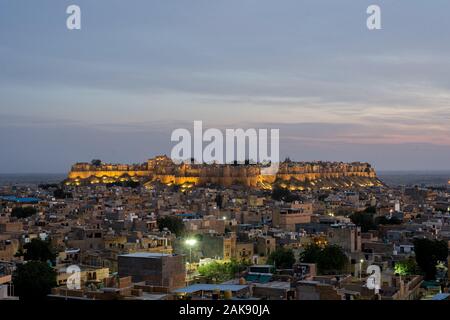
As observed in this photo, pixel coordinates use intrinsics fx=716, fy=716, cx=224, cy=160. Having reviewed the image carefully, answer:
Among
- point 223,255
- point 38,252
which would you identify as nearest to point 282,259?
point 223,255

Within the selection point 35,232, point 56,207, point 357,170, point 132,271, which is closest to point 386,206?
point 56,207

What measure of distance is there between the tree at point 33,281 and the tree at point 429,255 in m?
7.83

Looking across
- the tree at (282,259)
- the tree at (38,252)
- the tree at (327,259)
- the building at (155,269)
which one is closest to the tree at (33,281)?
the building at (155,269)

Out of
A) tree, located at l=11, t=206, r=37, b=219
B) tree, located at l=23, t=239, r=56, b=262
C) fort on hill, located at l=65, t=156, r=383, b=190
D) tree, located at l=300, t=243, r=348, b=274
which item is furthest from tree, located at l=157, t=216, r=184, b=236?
fort on hill, located at l=65, t=156, r=383, b=190

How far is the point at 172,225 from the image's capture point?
2230 centimetres

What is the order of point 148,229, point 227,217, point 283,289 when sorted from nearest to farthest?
1. point 283,289
2. point 148,229
3. point 227,217

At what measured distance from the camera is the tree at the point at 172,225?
21444mm

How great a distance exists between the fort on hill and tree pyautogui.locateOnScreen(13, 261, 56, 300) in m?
55.3

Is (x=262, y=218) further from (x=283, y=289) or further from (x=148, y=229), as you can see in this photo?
(x=283, y=289)

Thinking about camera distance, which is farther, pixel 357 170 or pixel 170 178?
pixel 357 170

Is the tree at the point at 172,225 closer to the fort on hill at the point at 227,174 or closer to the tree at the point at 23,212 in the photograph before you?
the tree at the point at 23,212

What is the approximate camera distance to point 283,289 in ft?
34.7

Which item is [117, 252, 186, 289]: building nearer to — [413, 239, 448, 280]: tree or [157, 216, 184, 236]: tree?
[413, 239, 448, 280]: tree
